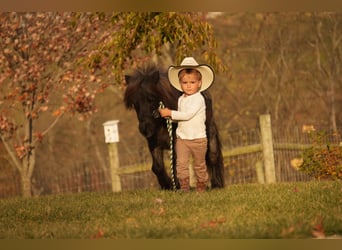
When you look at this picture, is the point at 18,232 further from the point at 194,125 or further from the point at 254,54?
the point at 254,54

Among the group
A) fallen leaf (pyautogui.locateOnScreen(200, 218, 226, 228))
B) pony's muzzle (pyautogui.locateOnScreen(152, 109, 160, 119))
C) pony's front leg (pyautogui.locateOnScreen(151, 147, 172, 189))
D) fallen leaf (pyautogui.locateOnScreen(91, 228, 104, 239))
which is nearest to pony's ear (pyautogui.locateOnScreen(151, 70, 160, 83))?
pony's muzzle (pyautogui.locateOnScreen(152, 109, 160, 119))

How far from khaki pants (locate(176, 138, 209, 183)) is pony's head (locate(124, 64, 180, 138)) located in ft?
1.65

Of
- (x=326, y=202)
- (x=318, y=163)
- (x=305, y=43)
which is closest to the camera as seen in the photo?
(x=326, y=202)

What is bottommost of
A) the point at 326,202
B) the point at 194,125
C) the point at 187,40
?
the point at 326,202

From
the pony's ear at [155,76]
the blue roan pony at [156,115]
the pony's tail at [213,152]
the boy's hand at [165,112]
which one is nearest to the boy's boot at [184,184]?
the blue roan pony at [156,115]

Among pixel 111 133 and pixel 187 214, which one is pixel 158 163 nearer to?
pixel 187 214

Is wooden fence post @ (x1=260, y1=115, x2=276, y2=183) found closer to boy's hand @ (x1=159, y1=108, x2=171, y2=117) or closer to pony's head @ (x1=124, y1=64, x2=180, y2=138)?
pony's head @ (x1=124, y1=64, x2=180, y2=138)

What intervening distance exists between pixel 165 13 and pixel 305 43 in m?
12.8

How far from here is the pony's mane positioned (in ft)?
31.4

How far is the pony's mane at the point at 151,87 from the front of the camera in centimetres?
959

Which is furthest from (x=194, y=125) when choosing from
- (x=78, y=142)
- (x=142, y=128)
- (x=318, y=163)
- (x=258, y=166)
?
(x=78, y=142)

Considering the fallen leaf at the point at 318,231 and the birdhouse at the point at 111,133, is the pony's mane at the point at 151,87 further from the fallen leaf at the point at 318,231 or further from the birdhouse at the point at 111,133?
the birdhouse at the point at 111,133

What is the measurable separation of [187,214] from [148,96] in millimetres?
2333

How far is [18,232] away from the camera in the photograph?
7.38m
